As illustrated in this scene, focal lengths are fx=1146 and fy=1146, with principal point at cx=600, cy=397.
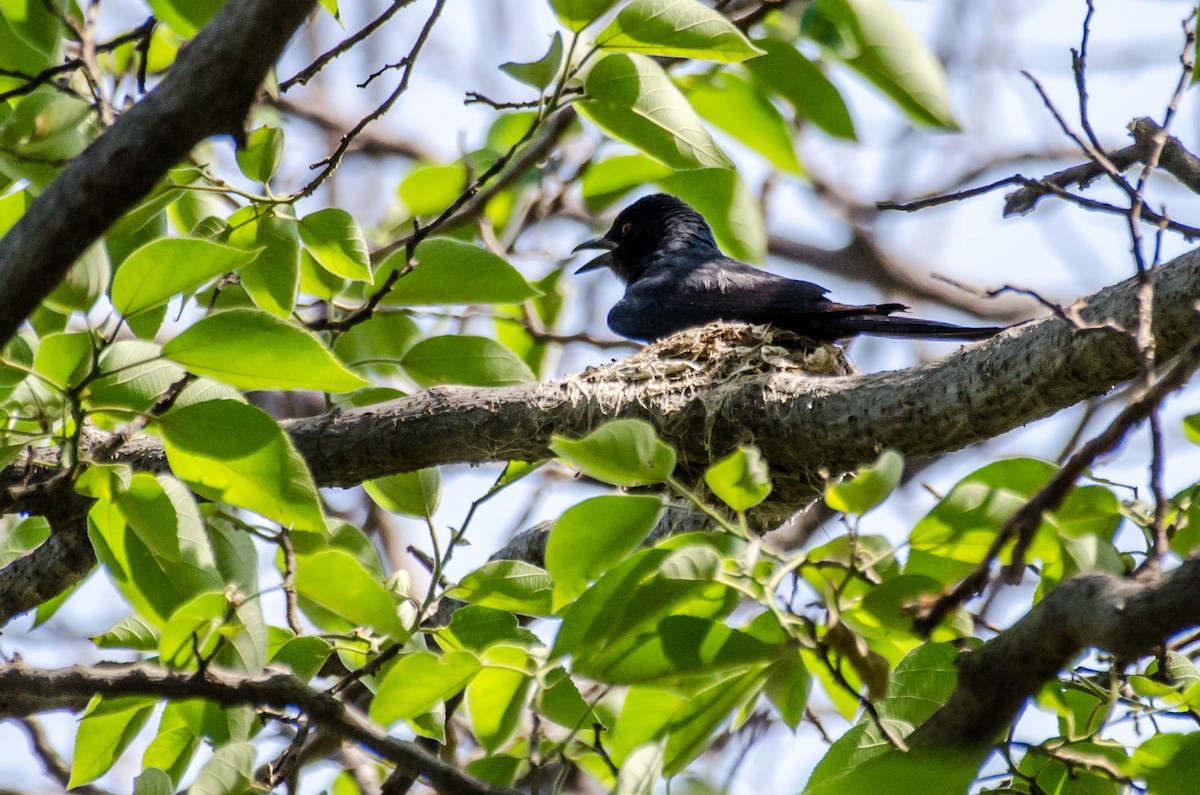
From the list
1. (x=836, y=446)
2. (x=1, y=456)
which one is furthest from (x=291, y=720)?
(x=836, y=446)

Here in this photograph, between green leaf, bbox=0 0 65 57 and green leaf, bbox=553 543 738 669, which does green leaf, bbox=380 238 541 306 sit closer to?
green leaf, bbox=0 0 65 57

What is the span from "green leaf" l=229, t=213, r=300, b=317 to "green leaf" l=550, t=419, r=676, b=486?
1478 millimetres

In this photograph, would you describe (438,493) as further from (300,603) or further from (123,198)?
(123,198)

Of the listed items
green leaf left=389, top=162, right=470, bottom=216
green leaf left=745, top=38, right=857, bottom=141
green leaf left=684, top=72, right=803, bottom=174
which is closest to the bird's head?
green leaf left=389, top=162, right=470, bottom=216

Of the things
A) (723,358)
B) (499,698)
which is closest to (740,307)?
(723,358)

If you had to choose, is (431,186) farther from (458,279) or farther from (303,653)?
(303,653)

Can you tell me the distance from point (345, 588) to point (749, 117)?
4.86ft

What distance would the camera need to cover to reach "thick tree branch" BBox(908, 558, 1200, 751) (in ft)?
5.02

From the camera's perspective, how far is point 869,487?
1.74 meters

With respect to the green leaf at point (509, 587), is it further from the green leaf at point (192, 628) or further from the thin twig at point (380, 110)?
the thin twig at point (380, 110)

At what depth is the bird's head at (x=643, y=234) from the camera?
773 centimetres

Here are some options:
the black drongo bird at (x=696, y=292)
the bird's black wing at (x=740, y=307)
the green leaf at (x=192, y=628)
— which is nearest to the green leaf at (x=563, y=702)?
the green leaf at (x=192, y=628)

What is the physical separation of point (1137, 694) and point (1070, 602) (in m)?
0.87

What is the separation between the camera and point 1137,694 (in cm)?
231
